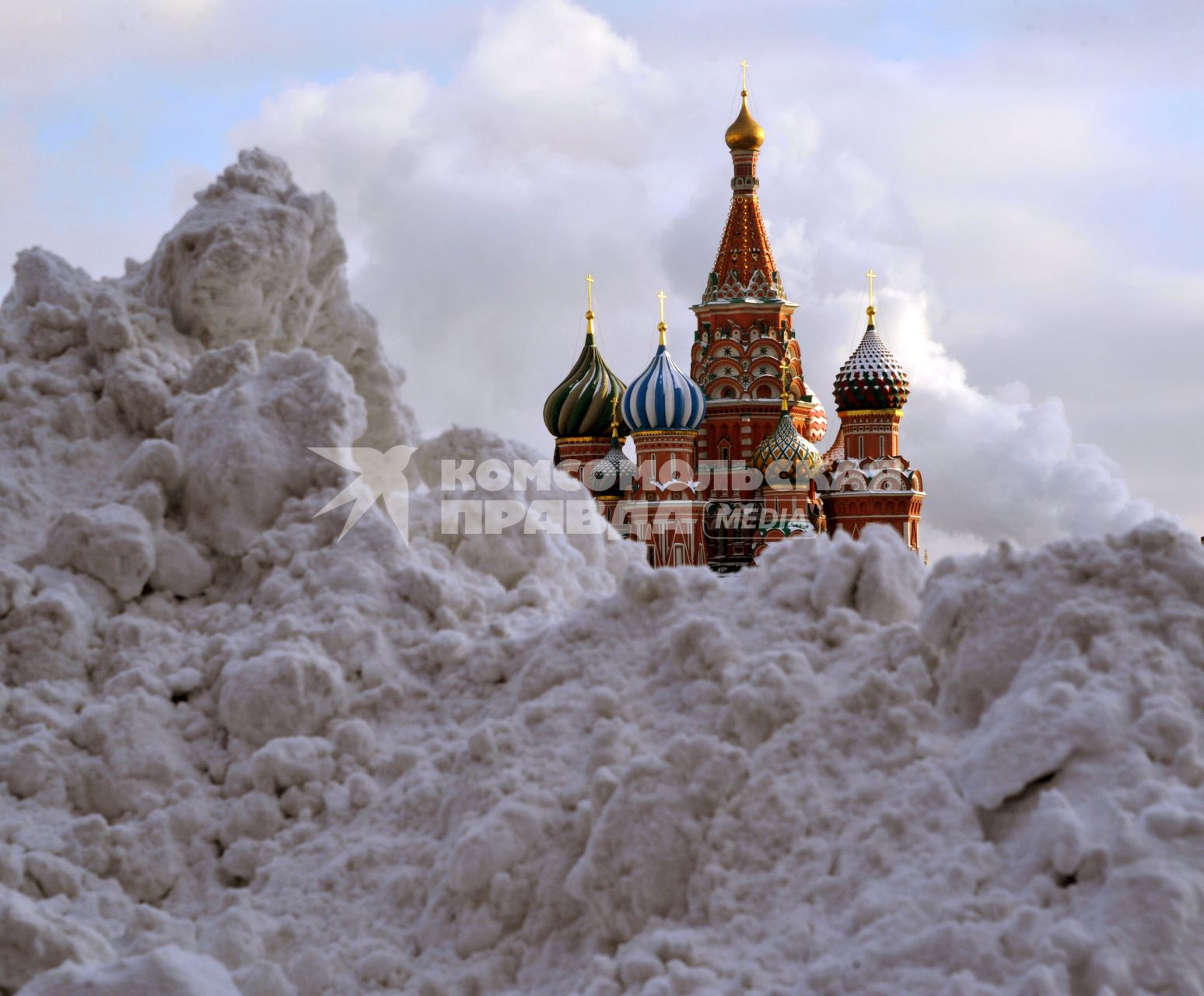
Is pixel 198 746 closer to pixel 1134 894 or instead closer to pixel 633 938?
pixel 633 938

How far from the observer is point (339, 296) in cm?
552

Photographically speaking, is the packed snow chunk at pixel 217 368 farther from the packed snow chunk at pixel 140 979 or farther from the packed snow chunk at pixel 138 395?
the packed snow chunk at pixel 140 979

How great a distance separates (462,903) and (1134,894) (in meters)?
1.15

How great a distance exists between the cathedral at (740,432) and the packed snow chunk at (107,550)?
49.3ft

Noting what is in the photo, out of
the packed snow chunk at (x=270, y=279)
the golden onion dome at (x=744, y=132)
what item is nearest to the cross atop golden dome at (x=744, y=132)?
the golden onion dome at (x=744, y=132)

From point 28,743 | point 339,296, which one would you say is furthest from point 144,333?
point 28,743

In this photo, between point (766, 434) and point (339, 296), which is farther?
point (766, 434)

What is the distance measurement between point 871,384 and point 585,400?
4001 millimetres

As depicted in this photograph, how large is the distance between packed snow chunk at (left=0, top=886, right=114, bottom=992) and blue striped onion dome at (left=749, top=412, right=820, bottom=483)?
17200mm

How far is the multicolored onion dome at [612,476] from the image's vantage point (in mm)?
20203

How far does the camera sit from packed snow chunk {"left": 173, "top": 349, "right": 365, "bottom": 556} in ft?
13.6

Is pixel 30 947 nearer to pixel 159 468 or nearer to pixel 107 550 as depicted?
pixel 107 550

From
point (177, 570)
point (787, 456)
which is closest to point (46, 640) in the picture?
point (177, 570)

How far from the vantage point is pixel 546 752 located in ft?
10.2
